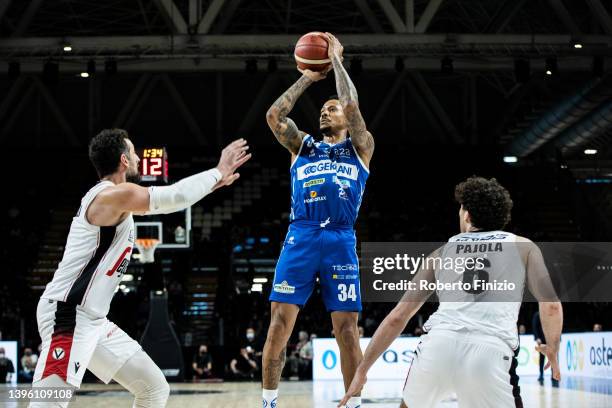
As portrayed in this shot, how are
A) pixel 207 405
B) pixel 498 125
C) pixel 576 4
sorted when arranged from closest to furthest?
pixel 207 405 < pixel 576 4 < pixel 498 125

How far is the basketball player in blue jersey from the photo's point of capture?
6.13m

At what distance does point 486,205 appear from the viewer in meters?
4.47

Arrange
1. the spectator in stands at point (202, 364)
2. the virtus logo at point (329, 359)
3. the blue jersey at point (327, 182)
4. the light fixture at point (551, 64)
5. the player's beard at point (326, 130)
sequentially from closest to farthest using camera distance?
1. the blue jersey at point (327, 182)
2. the player's beard at point (326, 130)
3. the virtus logo at point (329, 359)
4. the spectator in stands at point (202, 364)
5. the light fixture at point (551, 64)

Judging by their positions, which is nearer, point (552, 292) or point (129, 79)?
point (552, 292)

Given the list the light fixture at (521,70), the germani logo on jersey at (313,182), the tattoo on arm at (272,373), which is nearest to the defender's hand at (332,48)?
the germani logo on jersey at (313,182)

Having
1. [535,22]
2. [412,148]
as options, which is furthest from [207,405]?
[412,148]

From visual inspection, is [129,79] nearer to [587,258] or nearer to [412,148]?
[412,148]

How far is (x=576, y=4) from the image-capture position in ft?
77.4

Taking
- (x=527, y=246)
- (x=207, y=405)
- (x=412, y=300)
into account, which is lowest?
(x=207, y=405)

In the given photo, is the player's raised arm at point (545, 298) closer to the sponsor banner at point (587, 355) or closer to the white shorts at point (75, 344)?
the white shorts at point (75, 344)

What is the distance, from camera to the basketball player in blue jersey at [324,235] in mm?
6129

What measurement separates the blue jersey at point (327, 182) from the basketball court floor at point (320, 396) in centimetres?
419

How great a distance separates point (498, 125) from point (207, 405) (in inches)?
948

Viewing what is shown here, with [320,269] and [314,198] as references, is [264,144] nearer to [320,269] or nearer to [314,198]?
[314,198]
